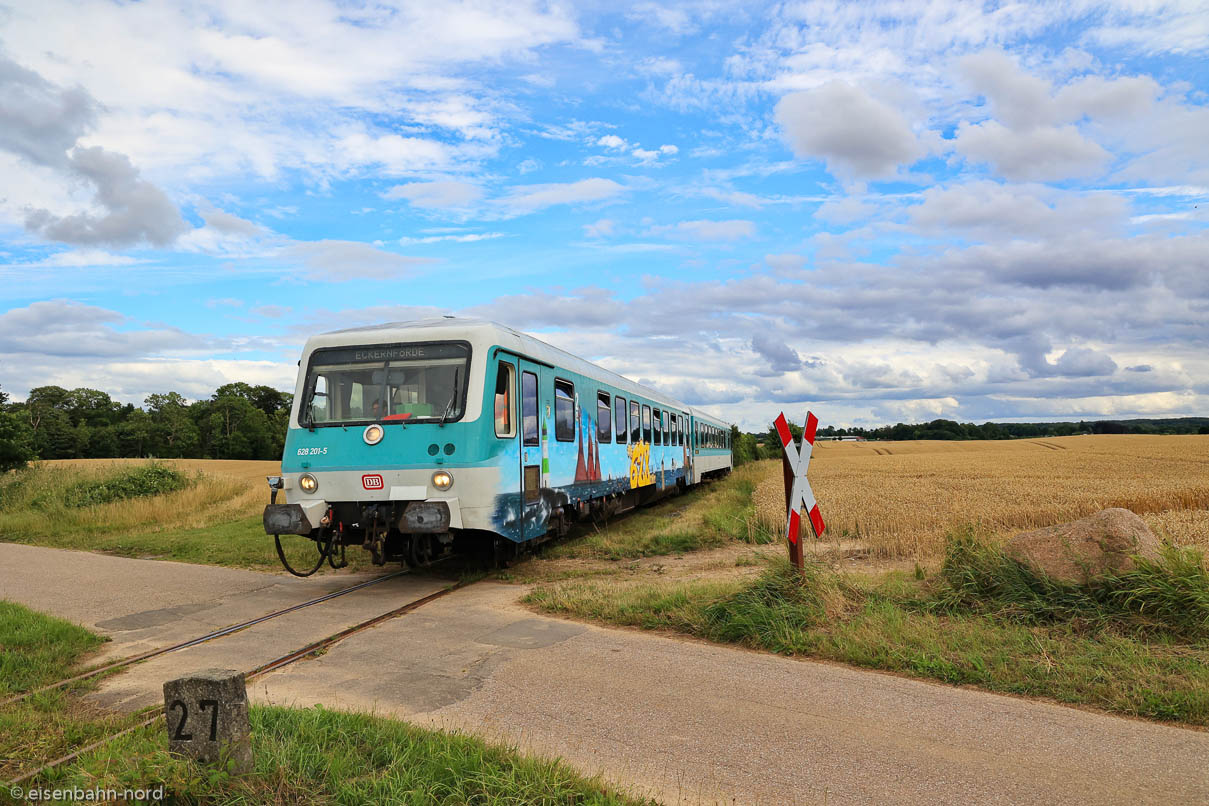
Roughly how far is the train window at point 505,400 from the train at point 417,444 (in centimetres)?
2

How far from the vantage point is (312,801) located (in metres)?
3.48

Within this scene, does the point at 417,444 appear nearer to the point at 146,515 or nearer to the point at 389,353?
the point at 389,353

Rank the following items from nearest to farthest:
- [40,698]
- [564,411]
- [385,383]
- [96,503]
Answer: [40,698] < [385,383] < [564,411] < [96,503]

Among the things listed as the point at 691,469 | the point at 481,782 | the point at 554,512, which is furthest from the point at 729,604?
the point at 691,469

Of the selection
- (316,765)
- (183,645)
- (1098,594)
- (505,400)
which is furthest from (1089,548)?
(183,645)

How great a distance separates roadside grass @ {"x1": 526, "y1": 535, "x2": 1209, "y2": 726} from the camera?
5.23 metres

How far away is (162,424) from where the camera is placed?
69.2 metres

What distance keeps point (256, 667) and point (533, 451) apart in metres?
4.92

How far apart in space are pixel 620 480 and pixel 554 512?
4.51 m

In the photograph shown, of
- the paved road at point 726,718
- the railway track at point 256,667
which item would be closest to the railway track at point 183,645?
the railway track at point 256,667

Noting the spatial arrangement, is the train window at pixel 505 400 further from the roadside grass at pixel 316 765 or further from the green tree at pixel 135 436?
the green tree at pixel 135 436

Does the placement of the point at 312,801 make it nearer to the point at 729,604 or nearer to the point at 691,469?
the point at 729,604

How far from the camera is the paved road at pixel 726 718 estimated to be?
12.7 ft

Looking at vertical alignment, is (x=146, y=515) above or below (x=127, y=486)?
below
